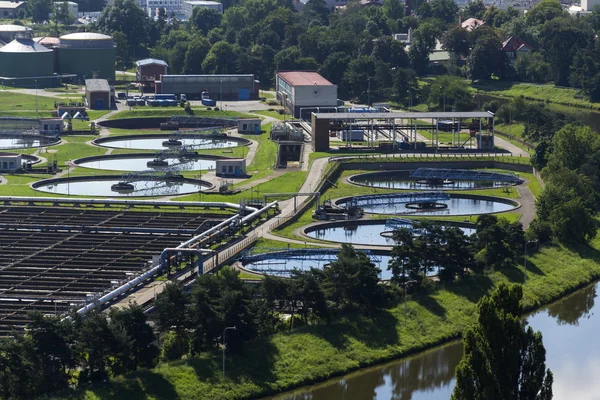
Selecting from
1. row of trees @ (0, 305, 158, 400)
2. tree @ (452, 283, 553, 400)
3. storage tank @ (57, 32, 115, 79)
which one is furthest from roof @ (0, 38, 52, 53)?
tree @ (452, 283, 553, 400)

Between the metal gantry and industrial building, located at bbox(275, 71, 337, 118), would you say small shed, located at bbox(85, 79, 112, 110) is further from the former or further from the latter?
the metal gantry

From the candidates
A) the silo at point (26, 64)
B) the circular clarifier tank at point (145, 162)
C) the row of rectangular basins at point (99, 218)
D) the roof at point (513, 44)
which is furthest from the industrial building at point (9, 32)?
the row of rectangular basins at point (99, 218)

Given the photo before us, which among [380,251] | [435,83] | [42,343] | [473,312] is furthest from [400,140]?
[42,343]

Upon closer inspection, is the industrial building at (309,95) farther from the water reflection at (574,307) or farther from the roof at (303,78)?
the water reflection at (574,307)

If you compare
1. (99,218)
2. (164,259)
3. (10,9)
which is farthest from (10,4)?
(164,259)

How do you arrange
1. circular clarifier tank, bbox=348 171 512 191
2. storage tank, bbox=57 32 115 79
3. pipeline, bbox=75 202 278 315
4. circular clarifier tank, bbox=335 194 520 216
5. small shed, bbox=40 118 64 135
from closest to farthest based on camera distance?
pipeline, bbox=75 202 278 315 < circular clarifier tank, bbox=335 194 520 216 < circular clarifier tank, bbox=348 171 512 191 < small shed, bbox=40 118 64 135 < storage tank, bbox=57 32 115 79

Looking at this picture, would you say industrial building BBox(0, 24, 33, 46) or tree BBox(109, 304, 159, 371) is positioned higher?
industrial building BBox(0, 24, 33, 46)

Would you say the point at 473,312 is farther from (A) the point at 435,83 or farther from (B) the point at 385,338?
(A) the point at 435,83

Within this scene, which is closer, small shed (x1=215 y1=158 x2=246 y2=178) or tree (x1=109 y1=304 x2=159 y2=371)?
tree (x1=109 y1=304 x2=159 y2=371)

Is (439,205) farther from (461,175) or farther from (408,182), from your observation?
(461,175)
